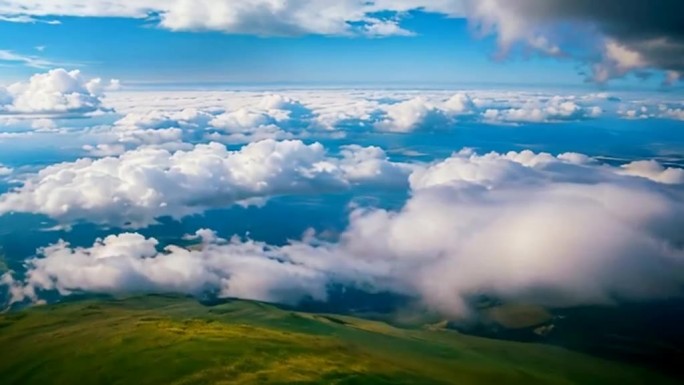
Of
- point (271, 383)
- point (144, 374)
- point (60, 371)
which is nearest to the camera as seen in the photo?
point (271, 383)

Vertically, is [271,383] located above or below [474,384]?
above

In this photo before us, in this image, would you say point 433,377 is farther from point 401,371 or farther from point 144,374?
point 144,374

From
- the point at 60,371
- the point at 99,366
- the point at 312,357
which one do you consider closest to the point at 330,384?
the point at 312,357

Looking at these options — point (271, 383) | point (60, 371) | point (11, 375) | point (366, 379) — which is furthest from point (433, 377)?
point (11, 375)

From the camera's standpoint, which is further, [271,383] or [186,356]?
[186,356]

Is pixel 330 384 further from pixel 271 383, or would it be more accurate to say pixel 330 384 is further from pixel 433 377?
pixel 433 377

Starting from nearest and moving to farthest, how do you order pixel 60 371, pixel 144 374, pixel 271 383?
pixel 271 383 → pixel 144 374 → pixel 60 371

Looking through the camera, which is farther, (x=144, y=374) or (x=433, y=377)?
Answer: (x=433, y=377)

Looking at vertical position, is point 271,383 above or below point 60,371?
above
